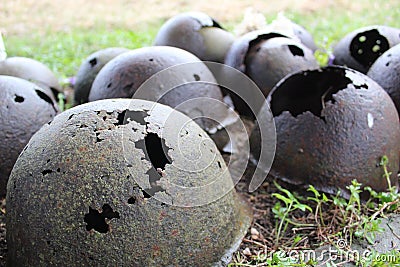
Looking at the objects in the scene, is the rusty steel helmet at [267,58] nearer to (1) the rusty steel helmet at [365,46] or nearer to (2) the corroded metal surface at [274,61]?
(2) the corroded metal surface at [274,61]

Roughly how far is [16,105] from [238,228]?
1789mm

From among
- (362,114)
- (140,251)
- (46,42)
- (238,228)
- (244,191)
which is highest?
(362,114)

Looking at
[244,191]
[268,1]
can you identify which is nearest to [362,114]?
[244,191]

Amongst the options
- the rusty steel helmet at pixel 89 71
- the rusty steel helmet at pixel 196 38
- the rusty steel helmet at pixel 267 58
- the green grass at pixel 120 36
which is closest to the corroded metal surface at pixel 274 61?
the rusty steel helmet at pixel 267 58

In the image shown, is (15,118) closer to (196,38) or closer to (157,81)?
(157,81)

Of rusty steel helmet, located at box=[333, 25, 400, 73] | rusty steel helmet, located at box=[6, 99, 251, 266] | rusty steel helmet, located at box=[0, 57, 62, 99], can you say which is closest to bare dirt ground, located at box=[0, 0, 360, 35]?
rusty steel helmet, located at box=[0, 57, 62, 99]

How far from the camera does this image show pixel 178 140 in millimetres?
2707

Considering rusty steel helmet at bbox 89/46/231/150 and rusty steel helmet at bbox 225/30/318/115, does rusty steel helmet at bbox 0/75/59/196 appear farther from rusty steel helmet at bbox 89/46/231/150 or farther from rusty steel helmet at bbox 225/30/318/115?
rusty steel helmet at bbox 225/30/318/115

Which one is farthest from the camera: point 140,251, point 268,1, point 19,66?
point 268,1

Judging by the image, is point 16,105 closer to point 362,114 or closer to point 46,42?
point 362,114

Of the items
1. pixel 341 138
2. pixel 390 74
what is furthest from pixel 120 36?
pixel 341 138

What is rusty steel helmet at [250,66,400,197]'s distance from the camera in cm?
337

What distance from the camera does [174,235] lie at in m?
2.56

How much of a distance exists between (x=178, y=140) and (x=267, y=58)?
2205 millimetres
